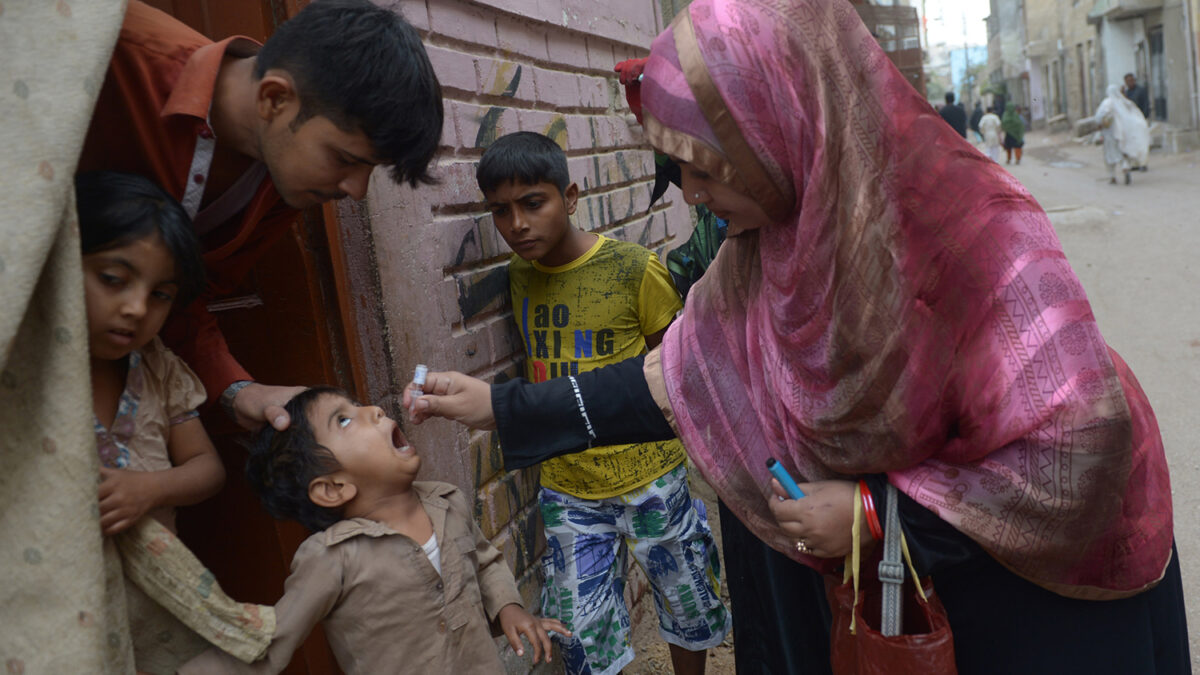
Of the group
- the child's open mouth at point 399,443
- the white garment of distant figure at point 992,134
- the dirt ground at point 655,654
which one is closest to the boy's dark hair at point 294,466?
the child's open mouth at point 399,443

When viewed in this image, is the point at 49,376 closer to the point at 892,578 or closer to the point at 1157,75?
the point at 892,578

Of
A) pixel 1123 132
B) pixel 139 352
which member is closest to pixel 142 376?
pixel 139 352

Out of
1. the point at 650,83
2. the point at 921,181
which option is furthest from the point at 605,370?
the point at 921,181

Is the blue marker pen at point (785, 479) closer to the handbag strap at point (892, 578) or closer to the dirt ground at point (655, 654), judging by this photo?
the handbag strap at point (892, 578)

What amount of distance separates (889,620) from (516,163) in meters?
1.55

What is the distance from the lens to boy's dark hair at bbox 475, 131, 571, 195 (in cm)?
251

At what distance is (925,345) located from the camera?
142 centimetres

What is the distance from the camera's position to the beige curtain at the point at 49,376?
103 cm

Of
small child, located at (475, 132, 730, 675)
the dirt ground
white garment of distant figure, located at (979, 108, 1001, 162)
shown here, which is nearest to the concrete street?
the dirt ground

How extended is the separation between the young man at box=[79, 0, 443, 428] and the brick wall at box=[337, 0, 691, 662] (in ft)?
0.27

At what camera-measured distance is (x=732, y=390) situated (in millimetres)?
1730

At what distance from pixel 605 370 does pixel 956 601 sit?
0.79m

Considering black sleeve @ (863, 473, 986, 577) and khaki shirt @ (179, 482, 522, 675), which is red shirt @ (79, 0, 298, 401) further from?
black sleeve @ (863, 473, 986, 577)

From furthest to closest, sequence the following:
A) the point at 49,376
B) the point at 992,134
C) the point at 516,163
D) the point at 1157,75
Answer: the point at 1157,75, the point at 992,134, the point at 516,163, the point at 49,376
